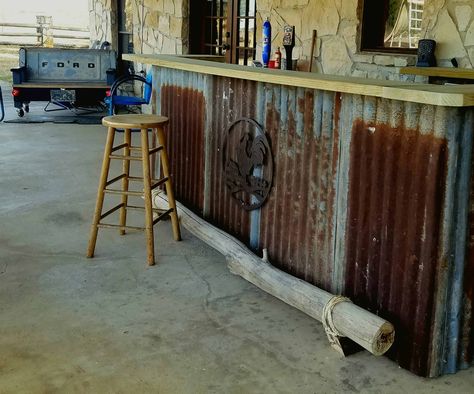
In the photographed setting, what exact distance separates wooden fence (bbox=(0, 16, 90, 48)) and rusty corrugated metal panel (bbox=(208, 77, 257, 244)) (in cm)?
1425

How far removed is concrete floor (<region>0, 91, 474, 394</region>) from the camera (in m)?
2.24

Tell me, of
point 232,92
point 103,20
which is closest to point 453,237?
point 232,92

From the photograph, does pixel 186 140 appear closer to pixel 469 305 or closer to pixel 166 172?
pixel 166 172

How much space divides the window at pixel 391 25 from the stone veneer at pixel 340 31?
94mm

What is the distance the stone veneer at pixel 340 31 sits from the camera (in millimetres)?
4234


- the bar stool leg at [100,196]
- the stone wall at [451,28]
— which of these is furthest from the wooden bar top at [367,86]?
the stone wall at [451,28]

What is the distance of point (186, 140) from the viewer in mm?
3922

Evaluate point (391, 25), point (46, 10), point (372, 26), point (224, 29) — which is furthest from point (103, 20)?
point (46, 10)

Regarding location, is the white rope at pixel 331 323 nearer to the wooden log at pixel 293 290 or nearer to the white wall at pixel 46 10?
the wooden log at pixel 293 290

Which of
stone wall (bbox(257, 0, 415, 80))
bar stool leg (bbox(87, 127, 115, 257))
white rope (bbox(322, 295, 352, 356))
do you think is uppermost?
stone wall (bbox(257, 0, 415, 80))

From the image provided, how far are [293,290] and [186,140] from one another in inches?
58.4

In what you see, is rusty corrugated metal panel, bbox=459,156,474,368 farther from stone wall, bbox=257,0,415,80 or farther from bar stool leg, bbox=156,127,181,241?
stone wall, bbox=257,0,415,80

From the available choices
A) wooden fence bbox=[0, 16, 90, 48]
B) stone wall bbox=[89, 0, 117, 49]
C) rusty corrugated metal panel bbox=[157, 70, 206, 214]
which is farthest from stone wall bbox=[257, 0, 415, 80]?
wooden fence bbox=[0, 16, 90, 48]

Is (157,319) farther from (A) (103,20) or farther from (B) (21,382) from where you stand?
(A) (103,20)
